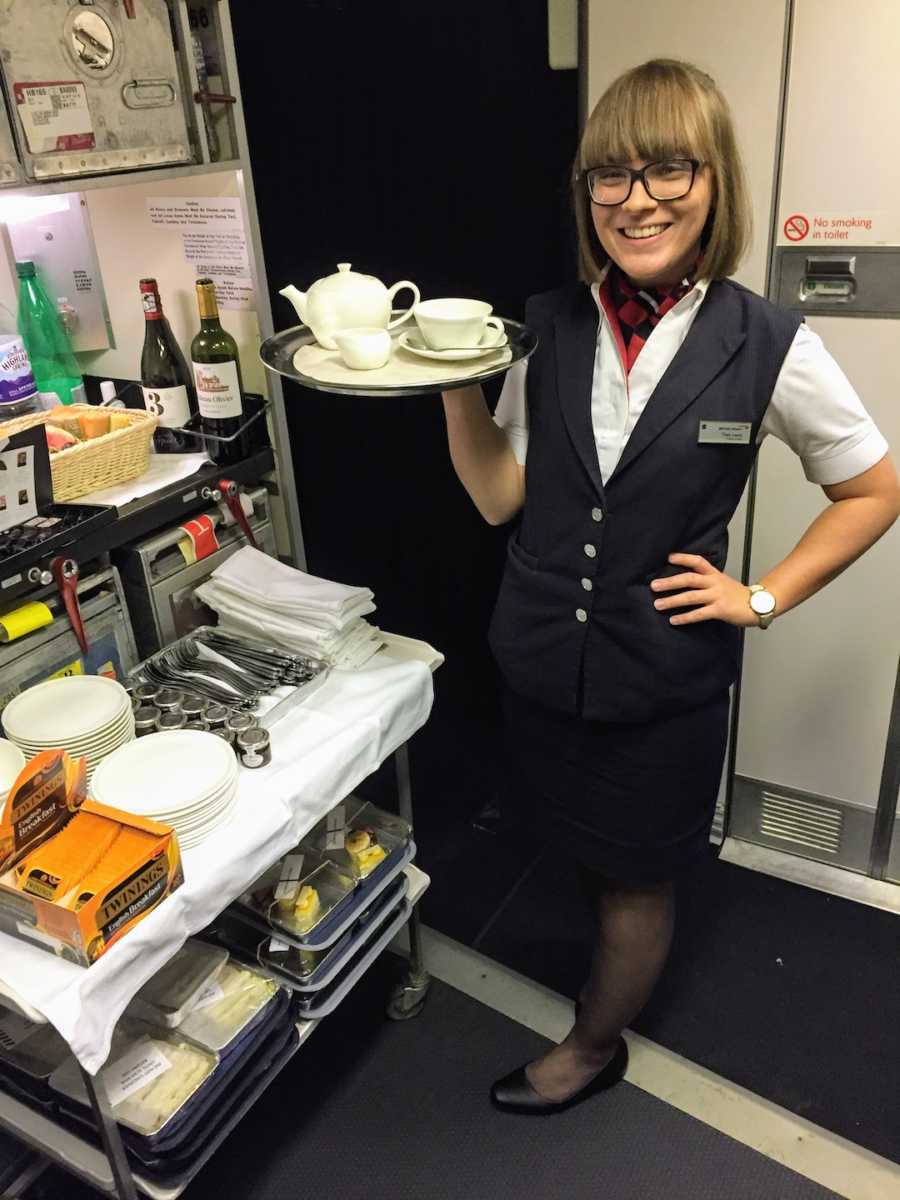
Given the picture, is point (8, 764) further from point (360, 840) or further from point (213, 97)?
point (213, 97)

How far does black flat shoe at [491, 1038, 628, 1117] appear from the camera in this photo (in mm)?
1662

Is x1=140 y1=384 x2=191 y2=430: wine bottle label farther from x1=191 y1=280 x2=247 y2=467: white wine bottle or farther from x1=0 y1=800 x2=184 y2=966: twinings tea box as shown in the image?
x1=0 y1=800 x2=184 y2=966: twinings tea box

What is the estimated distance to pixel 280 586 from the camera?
165cm

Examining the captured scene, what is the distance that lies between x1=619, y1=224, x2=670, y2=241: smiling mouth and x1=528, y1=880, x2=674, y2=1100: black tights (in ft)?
3.00

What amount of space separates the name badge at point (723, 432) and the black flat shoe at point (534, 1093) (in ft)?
3.59

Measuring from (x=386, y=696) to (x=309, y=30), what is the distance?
1231mm

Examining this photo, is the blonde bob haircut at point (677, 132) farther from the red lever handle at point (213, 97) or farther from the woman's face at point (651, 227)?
the red lever handle at point (213, 97)

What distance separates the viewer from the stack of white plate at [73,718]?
1.32 meters

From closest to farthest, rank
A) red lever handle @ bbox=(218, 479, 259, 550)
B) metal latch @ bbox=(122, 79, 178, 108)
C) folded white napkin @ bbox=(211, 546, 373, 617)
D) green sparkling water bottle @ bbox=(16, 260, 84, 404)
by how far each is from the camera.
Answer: metal latch @ bbox=(122, 79, 178, 108) → folded white napkin @ bbox=(211, 546, 373, 617) → red lever handle @ bbox=(218, 479, 259, 550) → green sparkling water bottle @ bbox=(16, 260, 84, 404)

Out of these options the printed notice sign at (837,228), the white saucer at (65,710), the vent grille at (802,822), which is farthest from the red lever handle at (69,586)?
the vent grille at (802,822)

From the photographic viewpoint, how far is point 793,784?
82.6 inches

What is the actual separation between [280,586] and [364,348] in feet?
1.79

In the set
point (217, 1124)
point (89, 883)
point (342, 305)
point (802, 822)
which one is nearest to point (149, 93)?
point (342, 305)

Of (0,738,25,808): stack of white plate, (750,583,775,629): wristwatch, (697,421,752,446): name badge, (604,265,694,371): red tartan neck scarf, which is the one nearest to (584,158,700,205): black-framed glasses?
(604,265,694,371): red tartan neck scarf
